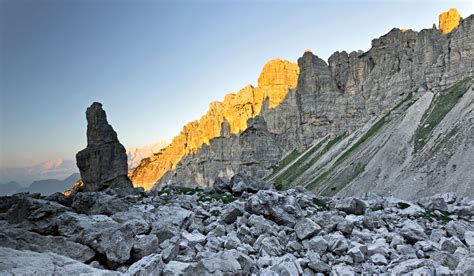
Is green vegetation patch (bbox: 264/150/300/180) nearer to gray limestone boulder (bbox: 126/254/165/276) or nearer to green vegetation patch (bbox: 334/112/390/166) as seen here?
green vegetation patch (bbox: 334/112/390/166)

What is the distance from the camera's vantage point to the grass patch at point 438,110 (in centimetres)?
6488

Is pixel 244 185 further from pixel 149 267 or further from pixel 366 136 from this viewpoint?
Answer: pixel 366 136

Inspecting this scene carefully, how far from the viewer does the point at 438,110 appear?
6988cm

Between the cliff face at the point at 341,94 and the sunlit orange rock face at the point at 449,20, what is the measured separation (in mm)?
8093

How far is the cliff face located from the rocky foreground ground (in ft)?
252

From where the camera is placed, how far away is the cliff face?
85.2m

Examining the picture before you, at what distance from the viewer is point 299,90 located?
137500mm

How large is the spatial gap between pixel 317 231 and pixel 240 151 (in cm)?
12689

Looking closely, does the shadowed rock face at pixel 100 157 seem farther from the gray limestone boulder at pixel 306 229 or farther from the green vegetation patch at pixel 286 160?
the green vegetation patch at pixel 286 160

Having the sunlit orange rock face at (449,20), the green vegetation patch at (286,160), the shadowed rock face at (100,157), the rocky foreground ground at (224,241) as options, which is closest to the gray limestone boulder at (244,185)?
the rocky foreground ground at (224,241)

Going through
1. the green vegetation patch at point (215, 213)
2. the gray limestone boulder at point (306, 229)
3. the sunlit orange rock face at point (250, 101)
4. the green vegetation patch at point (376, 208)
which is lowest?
the green vegetation patch at point (376, 208)

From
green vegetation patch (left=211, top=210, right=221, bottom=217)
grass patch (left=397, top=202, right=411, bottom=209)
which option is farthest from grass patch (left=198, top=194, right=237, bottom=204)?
grass patch (left=397, top=202, right=411, bottom=209)

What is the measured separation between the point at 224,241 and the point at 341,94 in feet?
393

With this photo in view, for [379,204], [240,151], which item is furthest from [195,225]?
[240,151]
